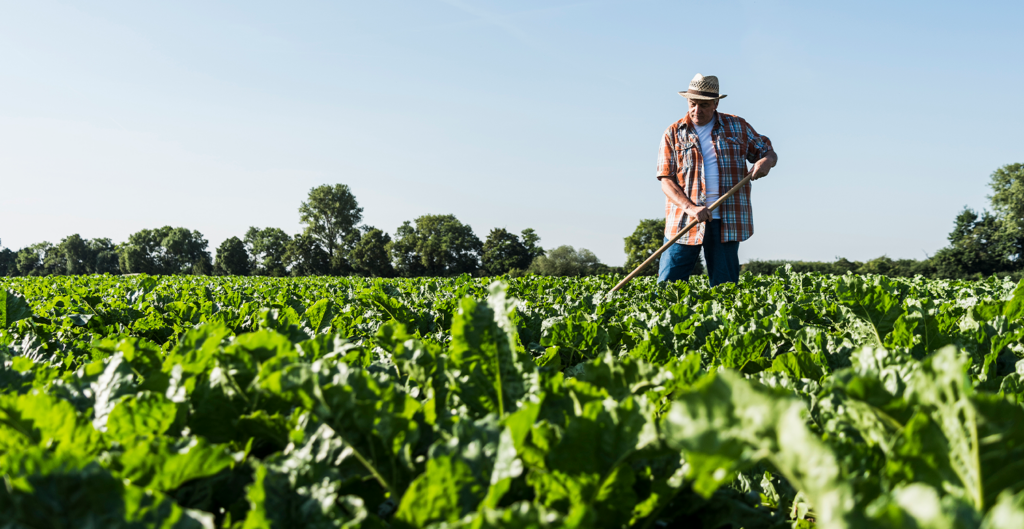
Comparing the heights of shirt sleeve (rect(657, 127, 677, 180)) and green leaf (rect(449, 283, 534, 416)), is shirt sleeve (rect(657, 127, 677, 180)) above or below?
above

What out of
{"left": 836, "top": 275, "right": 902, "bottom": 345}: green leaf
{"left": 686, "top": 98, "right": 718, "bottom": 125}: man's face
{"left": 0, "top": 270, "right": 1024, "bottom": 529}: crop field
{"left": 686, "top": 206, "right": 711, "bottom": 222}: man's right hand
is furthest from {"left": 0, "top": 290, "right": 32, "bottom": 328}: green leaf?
{"left": 686, "top": 98, "right": 718, "bottom": 125}: man's face

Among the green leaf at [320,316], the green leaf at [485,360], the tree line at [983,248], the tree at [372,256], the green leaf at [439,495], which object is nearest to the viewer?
the green leaf at [439,495]

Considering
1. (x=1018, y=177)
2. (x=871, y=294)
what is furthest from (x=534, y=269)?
(x=871, y=294)

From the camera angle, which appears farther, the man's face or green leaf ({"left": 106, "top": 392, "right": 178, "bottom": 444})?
the man's face

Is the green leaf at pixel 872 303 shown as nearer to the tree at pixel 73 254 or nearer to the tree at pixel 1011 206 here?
the tree at pixel 1011 206

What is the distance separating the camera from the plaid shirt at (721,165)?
695 centimetres

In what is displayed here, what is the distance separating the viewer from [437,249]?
82312 mm

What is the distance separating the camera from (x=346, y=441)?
94cm

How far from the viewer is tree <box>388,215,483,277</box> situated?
82.3 m

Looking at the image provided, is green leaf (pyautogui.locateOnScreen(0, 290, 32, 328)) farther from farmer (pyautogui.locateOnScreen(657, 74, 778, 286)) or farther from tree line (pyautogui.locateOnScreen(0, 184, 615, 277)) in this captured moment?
tree line (pyautogui.locateOnScreen(0, 184, 615, 277))

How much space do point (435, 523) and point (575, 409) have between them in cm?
32

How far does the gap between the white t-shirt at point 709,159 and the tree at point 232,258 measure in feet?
301

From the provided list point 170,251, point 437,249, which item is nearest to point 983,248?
point 437,249

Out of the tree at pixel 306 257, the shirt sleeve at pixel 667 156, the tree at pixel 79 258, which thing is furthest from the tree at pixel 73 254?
the shirt sleeve at pixel 667 156
